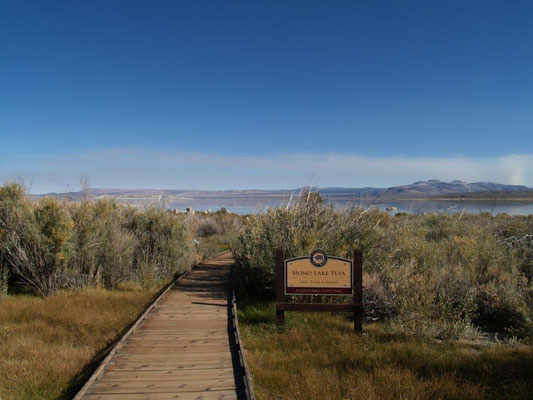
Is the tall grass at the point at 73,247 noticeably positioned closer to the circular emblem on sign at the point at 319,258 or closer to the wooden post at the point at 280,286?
the wooden post at the point at 280,286

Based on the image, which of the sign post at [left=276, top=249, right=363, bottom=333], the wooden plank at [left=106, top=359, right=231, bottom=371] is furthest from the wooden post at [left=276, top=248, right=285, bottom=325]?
the wooden plank at [left=106, top=359, right=231, bottom=371]

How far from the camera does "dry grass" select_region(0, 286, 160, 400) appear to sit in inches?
188

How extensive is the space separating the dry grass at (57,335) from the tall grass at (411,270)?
334 cm

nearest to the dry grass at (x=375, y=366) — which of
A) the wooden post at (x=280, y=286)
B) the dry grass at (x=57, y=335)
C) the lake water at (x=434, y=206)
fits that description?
the wooden post at (x=280, y=286)

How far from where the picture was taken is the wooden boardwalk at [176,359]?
171 inches

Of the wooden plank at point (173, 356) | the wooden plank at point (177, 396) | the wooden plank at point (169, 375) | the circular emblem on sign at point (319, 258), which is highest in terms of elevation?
the circular emblem on sign at point (319, 258)

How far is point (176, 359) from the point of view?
17.6 feet

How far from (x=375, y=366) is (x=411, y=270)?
4078 mm

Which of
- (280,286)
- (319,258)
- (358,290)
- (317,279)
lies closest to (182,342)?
(280,286)

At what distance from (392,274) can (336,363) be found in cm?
327

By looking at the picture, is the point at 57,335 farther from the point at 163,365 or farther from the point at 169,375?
the point at 169,375

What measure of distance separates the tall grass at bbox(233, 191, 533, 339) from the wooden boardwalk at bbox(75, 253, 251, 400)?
2.03 metres

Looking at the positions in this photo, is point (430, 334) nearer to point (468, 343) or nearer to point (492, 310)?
point (468, 343)

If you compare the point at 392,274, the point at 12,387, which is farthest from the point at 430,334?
the point at 12,387
